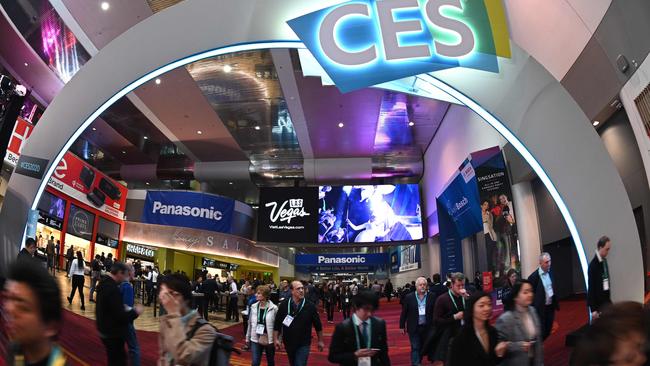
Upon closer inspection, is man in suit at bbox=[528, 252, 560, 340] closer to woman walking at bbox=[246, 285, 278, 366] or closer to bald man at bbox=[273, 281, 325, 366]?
bald man at bbox=[273, 281, 325, 366]

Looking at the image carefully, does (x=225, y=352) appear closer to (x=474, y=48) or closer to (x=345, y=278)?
(x=474, y=48)

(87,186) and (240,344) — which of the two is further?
(87,186)

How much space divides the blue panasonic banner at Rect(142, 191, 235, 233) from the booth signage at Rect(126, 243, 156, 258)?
181 cm

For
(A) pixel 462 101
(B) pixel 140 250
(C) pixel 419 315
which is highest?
(A) pixel 462 101

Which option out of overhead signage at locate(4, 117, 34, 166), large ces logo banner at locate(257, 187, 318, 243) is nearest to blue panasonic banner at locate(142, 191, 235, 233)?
large ces logo banner at locate(257, 187, 318, 243)

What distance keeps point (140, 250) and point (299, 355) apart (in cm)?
1759

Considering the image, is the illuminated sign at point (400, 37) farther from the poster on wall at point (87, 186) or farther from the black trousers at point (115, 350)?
the poster on wall at point (87, 186)

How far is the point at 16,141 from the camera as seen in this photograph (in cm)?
1254

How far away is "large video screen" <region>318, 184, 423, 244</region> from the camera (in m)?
18.7

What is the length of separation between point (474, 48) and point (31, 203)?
247 inches

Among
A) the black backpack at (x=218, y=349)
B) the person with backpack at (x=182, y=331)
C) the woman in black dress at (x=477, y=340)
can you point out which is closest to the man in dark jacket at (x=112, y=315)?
the person with backpack at (x=182, y=331)

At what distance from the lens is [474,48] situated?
17.5 ft

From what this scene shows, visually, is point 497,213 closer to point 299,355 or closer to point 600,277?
point 600,277

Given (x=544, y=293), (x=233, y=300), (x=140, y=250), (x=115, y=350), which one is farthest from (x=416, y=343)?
(x=140, y=250)
